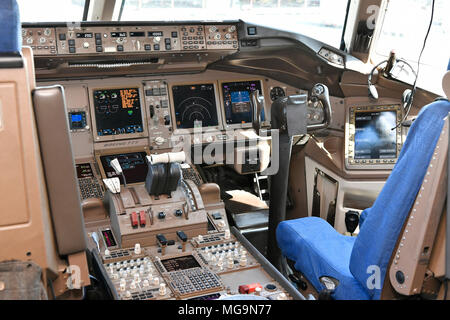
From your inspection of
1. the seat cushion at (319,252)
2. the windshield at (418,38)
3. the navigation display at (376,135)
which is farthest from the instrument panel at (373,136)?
the seat cushion at (319,252)

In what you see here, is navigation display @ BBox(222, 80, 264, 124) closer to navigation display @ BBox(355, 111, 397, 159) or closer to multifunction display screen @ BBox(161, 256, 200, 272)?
navigation display @ BBox(355, 111, 397, 159)

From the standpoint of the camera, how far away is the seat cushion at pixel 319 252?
1830mm

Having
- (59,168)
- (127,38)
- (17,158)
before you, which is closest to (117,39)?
(127,38)

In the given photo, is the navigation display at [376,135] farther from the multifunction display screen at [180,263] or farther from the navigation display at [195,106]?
the multifunction display screen at [180,263]

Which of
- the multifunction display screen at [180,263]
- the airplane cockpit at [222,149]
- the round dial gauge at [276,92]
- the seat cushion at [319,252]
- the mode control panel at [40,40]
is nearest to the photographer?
the airplane cockpit at [222,149]

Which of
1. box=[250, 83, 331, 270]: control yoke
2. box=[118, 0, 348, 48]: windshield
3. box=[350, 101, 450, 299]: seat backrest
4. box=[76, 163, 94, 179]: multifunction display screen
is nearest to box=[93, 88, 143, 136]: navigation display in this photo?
box=[76, 163, 94, 179]: multifunction display screen

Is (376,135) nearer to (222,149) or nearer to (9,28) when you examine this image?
(222,149)

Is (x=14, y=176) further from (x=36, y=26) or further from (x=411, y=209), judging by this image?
(x=36, y=26)

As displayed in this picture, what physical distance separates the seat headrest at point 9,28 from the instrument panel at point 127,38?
4.90ft

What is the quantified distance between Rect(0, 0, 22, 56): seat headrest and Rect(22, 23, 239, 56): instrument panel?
1.49 metres

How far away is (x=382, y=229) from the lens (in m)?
1.63

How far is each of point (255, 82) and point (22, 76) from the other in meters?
2.44

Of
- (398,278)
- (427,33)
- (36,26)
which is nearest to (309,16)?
(427,33)

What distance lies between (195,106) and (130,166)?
0.68m
